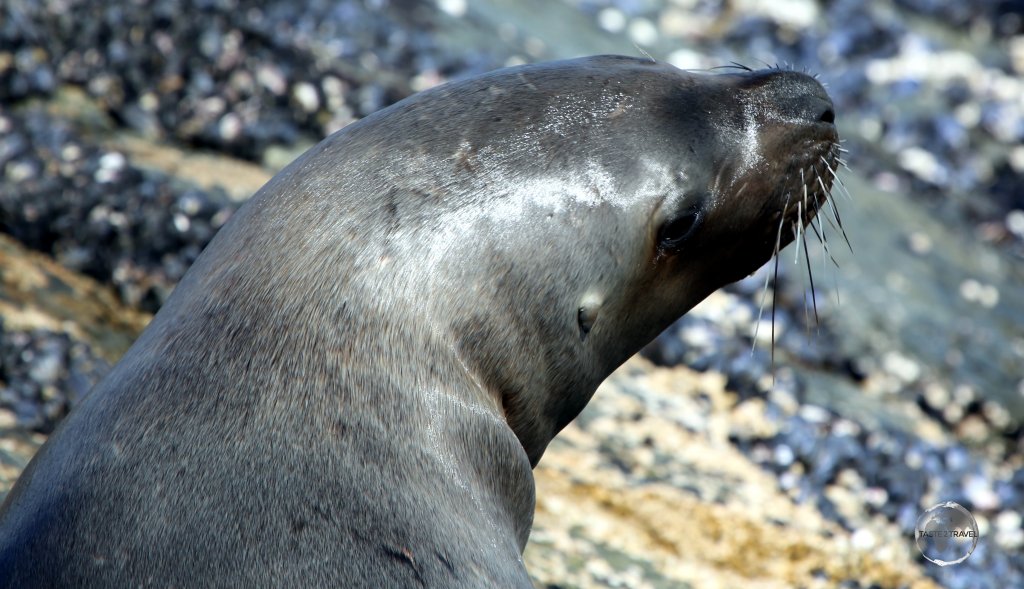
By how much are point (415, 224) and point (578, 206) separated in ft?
1.46

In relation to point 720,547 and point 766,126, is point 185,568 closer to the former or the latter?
point 766,126

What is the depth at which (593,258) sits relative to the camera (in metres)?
3.21

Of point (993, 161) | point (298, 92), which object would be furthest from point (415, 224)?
point (993, 161)

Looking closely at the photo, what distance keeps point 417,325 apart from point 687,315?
363 cm

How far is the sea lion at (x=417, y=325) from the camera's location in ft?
8.32

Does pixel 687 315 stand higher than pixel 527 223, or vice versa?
pixel 687 315

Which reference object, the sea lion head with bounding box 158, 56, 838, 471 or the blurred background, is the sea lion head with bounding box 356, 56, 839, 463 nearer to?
the sea lion head with bounding box 158, 56, 838, 471

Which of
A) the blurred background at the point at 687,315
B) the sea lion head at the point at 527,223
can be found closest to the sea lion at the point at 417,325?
the sea lion head at the point at 527,223

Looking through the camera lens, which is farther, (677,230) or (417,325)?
(677,230)

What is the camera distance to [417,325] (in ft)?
9.60

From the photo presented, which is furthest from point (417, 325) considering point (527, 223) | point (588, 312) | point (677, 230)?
point (677, 230)

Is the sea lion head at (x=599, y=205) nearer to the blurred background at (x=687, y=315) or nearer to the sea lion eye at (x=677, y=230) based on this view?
the sea lion eye at (x=677, y=230)

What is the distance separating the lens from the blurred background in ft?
16.4

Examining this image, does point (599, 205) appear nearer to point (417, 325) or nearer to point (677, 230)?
point (677, 230)
